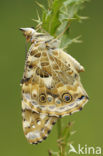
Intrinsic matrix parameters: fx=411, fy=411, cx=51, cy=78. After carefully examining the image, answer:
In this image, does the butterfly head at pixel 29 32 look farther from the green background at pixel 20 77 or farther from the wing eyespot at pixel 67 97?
the green background at pixel 20 77

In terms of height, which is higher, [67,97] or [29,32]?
[29,32]

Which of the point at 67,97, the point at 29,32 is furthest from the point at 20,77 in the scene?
the point at 67,97

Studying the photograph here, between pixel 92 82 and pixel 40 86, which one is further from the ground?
pixel 40 86

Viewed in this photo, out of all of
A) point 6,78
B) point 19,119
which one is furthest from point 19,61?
point 19,119

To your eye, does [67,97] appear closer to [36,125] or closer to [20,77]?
[36,125]

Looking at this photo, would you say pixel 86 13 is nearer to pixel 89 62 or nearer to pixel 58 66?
pixel 89 62

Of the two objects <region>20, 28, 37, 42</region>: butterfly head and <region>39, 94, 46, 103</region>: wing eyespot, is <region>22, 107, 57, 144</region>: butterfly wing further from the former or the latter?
<region>20, 28, 37, 42</region>: butterfly head

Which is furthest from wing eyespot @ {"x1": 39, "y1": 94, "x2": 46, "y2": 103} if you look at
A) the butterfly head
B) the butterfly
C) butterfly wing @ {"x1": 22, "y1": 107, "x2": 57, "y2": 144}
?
the butterfly head
